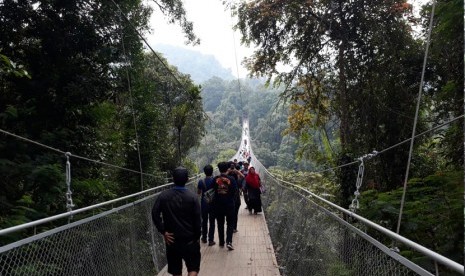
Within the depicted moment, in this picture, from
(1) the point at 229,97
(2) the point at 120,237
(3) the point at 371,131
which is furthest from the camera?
(1) the point at 229,97

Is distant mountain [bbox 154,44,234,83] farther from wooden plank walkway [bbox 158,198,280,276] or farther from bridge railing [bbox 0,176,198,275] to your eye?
bridge railing [bbox 0,176,198,275]

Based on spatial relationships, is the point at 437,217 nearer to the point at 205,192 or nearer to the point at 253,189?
the point at 205,192

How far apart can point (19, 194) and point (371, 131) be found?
5.76m

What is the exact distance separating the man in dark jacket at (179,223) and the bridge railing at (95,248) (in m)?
0.43

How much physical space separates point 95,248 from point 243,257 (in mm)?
2540

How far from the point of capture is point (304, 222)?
380 centimetres

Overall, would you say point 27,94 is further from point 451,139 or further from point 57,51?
point 451,139

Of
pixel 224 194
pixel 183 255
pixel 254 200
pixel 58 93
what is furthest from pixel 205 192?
pixel 254 200

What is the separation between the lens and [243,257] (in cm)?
Answer: 494

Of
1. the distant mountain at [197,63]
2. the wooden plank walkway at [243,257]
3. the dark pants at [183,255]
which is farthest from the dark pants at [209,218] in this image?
the distant mountain at [197,63]

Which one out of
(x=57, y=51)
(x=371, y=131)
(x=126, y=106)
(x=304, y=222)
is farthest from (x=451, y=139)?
(x=126, y=106)

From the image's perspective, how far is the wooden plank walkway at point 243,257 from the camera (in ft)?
14.3

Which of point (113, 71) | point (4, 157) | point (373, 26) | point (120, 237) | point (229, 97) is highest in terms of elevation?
point (229, 97)

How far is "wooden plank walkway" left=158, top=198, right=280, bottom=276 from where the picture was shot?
4363 millimetres
